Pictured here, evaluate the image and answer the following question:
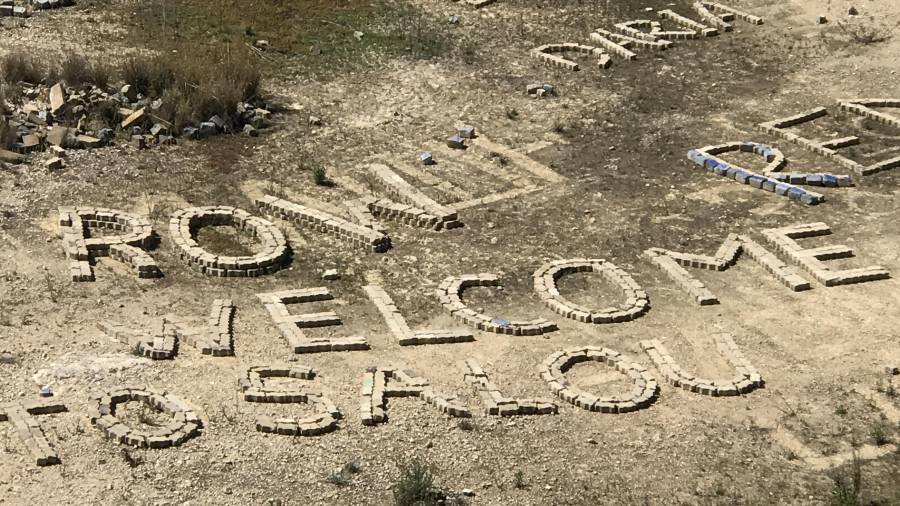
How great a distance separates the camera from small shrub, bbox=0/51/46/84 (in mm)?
22859

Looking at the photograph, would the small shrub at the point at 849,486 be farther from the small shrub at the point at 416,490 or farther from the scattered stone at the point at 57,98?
the scattered stone at the point at 57,98

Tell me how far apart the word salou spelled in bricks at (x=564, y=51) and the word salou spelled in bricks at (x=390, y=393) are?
10651mm

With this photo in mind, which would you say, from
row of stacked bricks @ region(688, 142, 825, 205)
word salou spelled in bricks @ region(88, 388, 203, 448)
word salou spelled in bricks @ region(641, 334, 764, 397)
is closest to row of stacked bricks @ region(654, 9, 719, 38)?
row of stacked bricks @ region(688, 142, 825, 205)

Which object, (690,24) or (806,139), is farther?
(690,24)

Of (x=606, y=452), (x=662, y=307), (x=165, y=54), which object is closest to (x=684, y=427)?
(x=606, y=452)

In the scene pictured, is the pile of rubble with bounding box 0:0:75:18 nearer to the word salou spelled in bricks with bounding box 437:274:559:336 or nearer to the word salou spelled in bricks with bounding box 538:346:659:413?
the word salou spelled in bricks with bounding box 437:274:559:336

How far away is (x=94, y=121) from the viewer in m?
22.0

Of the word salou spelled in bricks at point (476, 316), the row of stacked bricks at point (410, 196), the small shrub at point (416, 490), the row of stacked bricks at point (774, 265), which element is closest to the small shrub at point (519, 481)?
the small shrub at point (416, 490)

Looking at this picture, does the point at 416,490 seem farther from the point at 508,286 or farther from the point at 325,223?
the point at 325,223

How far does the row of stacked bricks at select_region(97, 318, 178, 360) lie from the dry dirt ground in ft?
0.60

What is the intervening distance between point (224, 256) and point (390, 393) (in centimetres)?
398

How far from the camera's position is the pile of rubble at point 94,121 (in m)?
21.4

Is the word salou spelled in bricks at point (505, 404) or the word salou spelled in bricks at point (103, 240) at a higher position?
the word salou spelled in bricks at point (103, 240)

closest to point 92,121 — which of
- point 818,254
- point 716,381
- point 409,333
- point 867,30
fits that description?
point 409,333
